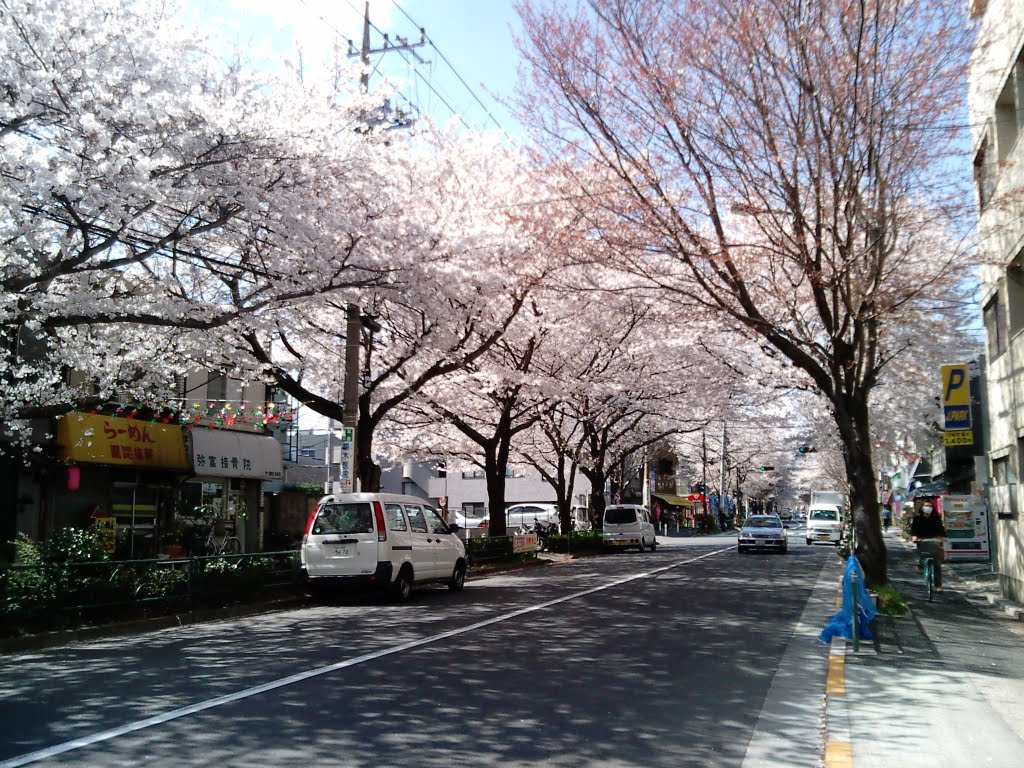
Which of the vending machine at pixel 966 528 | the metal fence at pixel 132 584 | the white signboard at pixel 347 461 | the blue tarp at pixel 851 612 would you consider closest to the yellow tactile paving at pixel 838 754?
the blue tarp at pixel 851 612

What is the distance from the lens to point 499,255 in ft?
60.5

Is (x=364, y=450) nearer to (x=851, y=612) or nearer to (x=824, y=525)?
(x=851, y=612)

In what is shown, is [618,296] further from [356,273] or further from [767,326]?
[356,273]

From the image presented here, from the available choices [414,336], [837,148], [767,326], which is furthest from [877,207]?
[414,336]

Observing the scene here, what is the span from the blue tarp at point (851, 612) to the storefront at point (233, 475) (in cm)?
1661

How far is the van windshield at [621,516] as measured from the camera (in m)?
36.6

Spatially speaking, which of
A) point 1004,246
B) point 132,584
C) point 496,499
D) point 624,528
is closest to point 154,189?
point 132,584

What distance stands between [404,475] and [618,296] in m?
52.8

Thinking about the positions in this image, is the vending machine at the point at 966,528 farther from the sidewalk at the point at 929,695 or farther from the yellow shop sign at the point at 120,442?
the yellow shop sign at the point at 120,442

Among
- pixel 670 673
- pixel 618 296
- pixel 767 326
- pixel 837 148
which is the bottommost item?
pixel 670 673

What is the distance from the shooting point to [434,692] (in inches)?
305

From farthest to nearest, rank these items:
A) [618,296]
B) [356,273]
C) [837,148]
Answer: [618,296] < [356,273] < [837,148]

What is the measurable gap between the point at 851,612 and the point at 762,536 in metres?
25.5

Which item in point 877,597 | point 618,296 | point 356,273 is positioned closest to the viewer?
point 877,597
